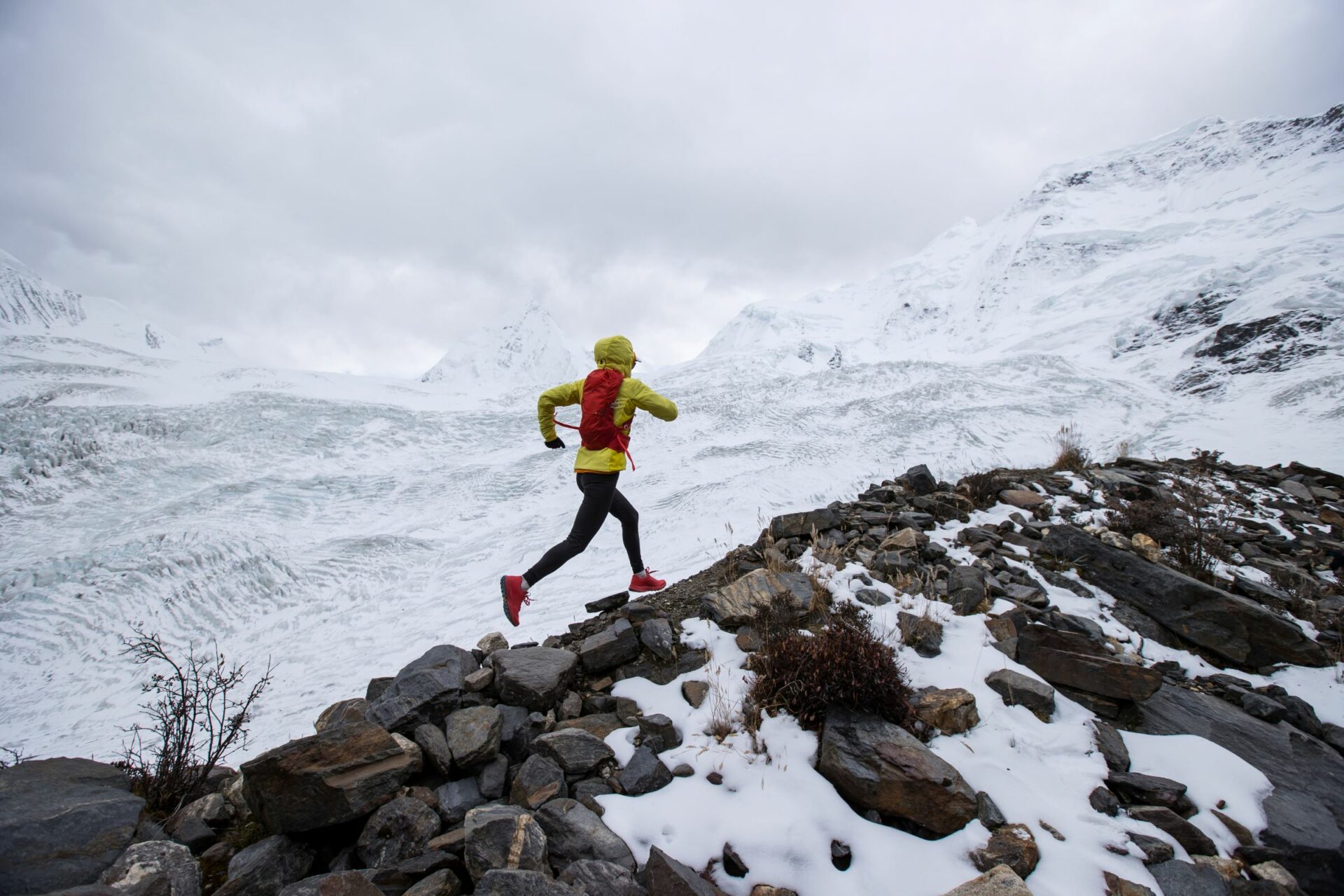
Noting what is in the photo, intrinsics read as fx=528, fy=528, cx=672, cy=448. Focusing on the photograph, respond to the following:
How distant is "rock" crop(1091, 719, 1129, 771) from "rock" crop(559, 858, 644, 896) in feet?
9.00

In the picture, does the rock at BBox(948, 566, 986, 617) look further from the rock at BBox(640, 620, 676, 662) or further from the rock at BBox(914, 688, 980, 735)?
the rock at BBox(640, 620, 676, 662)

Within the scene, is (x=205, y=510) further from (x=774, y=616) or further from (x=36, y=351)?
(x=36, y=351)

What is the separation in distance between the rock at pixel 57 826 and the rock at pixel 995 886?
12.0 feet

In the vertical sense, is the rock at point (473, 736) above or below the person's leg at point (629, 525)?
below

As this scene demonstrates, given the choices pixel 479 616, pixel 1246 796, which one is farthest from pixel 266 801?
pixel 479 616

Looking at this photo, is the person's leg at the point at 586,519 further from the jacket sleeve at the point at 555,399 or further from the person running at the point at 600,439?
the jacket sleeve at the point at 555,399

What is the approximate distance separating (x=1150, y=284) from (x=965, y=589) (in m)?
47.5

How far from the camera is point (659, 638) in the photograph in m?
4.08

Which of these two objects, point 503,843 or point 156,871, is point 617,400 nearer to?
point 503,843

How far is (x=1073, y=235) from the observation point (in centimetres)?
7450

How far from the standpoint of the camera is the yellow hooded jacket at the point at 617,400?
15.4ft

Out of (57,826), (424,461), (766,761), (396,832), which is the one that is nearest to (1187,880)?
(766,761)

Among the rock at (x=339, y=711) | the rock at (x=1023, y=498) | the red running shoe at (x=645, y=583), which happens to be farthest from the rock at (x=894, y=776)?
the rock at (x=1023, y=498)

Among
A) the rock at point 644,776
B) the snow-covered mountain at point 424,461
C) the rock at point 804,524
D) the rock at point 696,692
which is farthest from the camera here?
the snow-covered mountain at point 424,461
